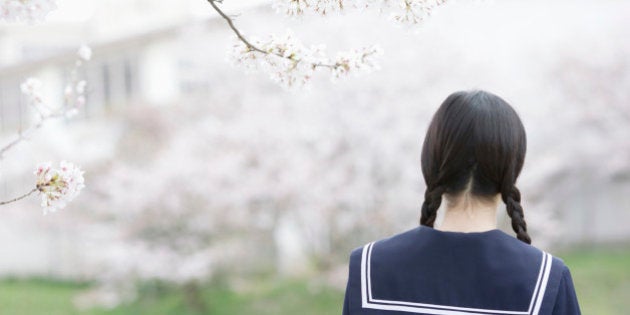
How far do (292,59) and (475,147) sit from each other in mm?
570

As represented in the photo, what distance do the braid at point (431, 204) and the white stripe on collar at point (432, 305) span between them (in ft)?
0.38

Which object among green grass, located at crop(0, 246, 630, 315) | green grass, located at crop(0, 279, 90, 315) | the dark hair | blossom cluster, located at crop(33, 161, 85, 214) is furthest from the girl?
green grass, located at crop(0, 279, 90, 315)

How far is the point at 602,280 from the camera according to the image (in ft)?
37.1

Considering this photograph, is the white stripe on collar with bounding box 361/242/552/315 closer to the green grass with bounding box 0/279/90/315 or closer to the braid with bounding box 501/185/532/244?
the braid with bounding box 501/185/532/244

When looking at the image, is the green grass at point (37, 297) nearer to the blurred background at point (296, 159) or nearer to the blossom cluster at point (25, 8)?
the blurred background at point (296, 159)

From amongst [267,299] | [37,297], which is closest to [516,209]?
[267,299]

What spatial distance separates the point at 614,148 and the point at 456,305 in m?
12.4

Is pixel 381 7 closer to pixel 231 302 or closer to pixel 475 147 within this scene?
pixel 475 147

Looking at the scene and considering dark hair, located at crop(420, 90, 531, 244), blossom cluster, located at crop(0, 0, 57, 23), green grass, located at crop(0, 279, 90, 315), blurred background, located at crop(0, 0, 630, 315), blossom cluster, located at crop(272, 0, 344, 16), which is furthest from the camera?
green grass, located at crop(0, 279, 90, 315)

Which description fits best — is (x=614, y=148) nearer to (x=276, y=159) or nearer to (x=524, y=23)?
(x=524, y=23)

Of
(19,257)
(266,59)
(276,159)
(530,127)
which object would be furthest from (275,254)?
(266,59)

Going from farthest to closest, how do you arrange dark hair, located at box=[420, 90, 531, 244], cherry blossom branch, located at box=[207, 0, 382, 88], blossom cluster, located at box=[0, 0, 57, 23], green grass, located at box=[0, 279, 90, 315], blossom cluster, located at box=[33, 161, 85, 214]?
green grass, located at box=[0, 279, 90, 315] → cherry blossom branch, located at box=[207, 0, 382, 88] → blossom cluster, located at box=[33, 161, 85, 214] → dark hair, located at box=[420, 90, 531, 244] → blossom cluster, located at box=[0, 0, 57, 23]

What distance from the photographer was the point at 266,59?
1.89 m

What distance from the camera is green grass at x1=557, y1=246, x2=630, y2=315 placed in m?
10.5
